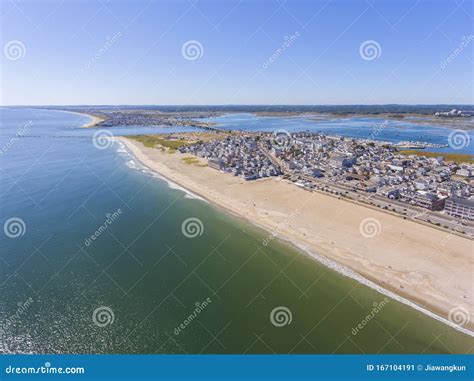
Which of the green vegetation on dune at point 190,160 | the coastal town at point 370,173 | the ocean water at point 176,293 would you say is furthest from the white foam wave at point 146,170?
the coastal town at point 370,173

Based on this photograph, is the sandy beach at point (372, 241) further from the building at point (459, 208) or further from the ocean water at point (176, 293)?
the building at point (459, 208)

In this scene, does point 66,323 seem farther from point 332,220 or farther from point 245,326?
point 332,220

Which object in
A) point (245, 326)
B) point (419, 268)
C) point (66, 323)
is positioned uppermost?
point (419, 268)

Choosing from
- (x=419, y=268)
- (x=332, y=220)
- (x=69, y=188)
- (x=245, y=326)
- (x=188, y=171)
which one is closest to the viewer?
(x=245, y=326)

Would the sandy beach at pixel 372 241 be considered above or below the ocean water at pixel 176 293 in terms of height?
above

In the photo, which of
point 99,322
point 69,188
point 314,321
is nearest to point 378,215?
point 314,321

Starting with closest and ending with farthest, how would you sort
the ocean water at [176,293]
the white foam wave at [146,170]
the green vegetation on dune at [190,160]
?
the ocean water at [176,293]
the white foam wave at [146,170]
the green vegetation on dune at [190,160]
